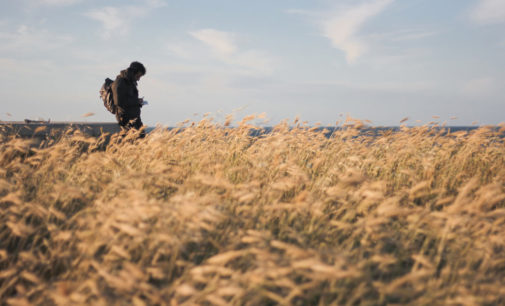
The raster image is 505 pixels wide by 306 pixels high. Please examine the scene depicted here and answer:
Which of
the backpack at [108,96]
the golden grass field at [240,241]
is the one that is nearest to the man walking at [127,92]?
the backpack at [108,96]

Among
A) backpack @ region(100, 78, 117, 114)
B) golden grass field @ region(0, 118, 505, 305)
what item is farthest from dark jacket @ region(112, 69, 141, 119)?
golden grass field @ region(0, 118, 505, 305)

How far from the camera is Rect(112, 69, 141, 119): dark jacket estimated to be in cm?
630

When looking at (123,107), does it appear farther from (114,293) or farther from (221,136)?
(114,293)

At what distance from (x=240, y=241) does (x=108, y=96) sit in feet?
16.3

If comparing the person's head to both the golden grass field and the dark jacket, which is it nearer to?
the dark jacket

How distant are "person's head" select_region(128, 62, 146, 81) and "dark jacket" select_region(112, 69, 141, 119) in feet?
0.17

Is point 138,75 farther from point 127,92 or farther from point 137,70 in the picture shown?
point 127,92

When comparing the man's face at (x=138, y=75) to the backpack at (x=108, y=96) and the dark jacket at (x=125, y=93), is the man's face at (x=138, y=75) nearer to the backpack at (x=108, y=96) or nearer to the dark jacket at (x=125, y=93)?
the dark jacket at (x=125, y=93)

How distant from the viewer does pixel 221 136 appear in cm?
581

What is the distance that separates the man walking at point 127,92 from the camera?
248 inches

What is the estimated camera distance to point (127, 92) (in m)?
6.38

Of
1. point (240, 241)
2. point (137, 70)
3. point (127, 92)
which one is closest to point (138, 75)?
point (137, 70)

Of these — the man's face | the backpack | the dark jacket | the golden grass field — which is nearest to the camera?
the golden grass field

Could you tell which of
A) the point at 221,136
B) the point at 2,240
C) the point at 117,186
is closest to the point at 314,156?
the point at 221,136
